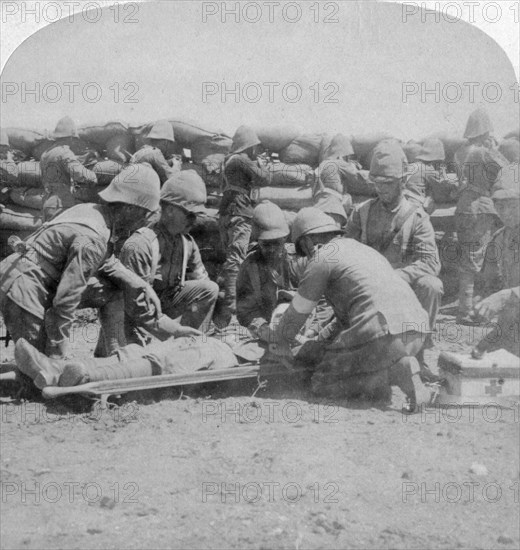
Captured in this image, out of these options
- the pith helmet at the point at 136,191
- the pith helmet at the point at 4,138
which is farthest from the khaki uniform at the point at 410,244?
the pith helmet at the point at 4,138

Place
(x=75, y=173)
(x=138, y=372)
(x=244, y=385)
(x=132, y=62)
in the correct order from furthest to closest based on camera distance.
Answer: (x=75, y=173), (x=132, y=62), (x=244, y=385), (x=138, y=372)

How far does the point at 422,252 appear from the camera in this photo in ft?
16.4

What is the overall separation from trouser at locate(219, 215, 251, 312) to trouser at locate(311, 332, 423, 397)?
8.40ft

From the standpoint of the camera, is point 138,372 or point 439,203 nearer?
point 138,372

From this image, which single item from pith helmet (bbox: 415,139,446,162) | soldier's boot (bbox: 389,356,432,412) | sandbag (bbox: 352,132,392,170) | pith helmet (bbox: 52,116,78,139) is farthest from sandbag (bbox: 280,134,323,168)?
soldier's boot (bbox: 389,356,432,412)

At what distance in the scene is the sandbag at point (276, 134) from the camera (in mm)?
7324

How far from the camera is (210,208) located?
7410mm

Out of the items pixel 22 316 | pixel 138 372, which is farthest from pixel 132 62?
pixel 138 372

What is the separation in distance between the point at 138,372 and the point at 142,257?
1094 millimetres

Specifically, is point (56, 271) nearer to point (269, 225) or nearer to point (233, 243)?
point (269, 225)

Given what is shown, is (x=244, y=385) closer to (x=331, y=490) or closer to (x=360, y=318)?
(x=360, y=318)

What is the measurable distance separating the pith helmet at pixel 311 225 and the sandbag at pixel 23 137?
4519 mm

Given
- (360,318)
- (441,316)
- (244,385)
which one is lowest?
(441,316)

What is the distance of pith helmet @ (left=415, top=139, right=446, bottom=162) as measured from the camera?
764 centimetres
